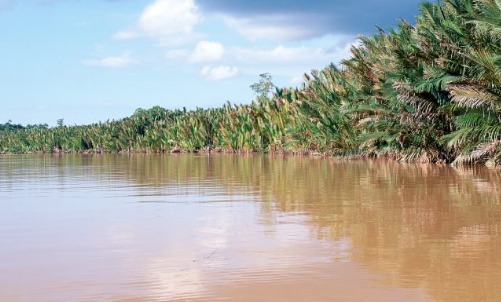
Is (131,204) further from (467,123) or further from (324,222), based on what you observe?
(467,123)

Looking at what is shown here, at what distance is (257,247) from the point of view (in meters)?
6.70

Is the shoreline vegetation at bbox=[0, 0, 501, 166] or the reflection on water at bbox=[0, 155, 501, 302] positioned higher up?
the shoreline vegetation at bbox=[0, 0, 501, 166]

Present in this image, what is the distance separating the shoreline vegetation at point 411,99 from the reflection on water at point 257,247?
16.9ft

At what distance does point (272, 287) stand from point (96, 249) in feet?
8.55

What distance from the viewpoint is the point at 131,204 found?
1155 cm

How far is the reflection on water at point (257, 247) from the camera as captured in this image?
4.91m

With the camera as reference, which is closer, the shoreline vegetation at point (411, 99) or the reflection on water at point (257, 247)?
the reflection on water at point (257, 247)

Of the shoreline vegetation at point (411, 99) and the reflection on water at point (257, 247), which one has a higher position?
the shoreline vegetation at point (411, 99)

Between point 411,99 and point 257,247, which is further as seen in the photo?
point 411,99

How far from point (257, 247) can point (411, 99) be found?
16.0 m

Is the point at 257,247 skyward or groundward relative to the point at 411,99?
groundward

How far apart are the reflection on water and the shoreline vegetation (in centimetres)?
516

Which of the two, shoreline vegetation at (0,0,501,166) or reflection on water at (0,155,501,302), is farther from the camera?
shoreline vegetation at (0,0,501,166)

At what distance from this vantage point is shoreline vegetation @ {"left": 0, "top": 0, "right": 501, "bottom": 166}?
1698cm
